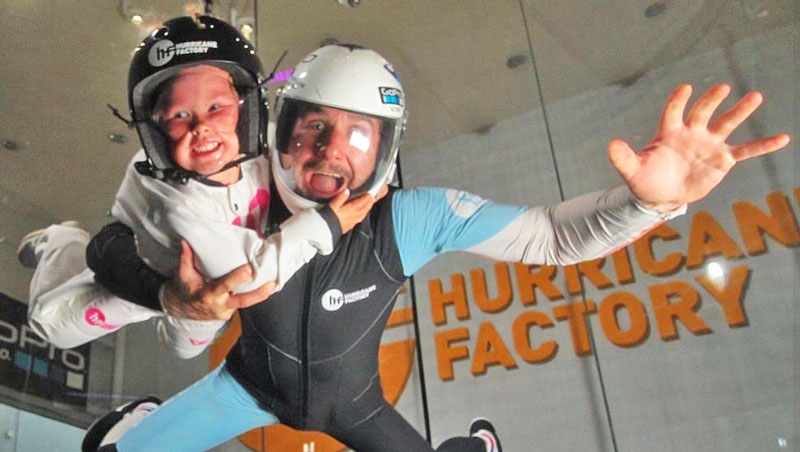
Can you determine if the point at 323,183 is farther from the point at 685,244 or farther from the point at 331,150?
the point at 685,244

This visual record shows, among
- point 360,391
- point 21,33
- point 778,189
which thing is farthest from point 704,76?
point 21,33

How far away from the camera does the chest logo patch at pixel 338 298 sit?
1.10 m

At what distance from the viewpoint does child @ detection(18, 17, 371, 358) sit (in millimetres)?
958

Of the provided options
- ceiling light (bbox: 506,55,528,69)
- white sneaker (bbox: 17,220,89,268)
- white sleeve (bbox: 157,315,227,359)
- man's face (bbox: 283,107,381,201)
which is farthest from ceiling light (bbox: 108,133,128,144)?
ceiling light (bbox: 506,55,528,69)

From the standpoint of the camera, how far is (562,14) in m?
2.45

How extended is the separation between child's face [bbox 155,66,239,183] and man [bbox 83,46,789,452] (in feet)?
0.27

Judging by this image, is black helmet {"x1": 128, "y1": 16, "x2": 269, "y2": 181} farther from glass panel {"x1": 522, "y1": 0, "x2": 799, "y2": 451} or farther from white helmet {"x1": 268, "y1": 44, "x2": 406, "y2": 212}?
glass panel {"x1": 522, "y1": 0, "x2": 799, "y2": 451}

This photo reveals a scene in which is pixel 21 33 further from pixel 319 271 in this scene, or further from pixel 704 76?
pixel 704 76

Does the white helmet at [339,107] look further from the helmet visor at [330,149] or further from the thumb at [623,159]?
the thumb at [623,159]

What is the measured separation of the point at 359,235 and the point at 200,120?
0.30 meters

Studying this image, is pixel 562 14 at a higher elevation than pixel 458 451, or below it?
higher

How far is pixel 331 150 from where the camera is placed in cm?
105

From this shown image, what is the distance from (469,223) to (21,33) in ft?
5.81

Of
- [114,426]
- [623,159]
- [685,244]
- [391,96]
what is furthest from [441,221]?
[685,244]
